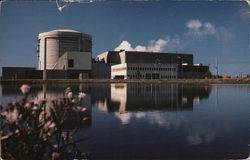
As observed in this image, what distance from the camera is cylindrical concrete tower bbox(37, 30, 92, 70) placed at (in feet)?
494

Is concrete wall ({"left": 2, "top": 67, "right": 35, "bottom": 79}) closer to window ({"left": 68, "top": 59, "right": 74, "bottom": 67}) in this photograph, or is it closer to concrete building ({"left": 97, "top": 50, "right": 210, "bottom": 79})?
window ({"left": 68, "top": 59, "right": 74, "bottom": 67})

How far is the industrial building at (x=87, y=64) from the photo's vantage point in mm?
128075

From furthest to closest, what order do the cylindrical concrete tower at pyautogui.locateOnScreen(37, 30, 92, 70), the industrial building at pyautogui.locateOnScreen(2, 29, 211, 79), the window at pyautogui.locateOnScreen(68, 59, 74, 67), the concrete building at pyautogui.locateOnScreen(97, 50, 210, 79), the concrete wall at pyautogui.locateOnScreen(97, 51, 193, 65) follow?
the concrete wall at pyautogui.locateOnScreen(97, 51, 193, 65) < the concrete building at pyautogui.locateOnScreen(97, 50, 210, 79) < the cylindrical concrete tower at pyautogui.locateOnScreen(37, 30, 92, 70) < the industrial building at pyautogui.locateOnScreen(2, 29, 211, 79) < the window at pyautogui.locateOnScreen(68, 59, 74, 67)

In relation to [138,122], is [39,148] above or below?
above

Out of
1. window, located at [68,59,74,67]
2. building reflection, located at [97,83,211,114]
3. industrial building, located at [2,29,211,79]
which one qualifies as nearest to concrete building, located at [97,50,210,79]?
industrial building, located at [2,29,211,79]

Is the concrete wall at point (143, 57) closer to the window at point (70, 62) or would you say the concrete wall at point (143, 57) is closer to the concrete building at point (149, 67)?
the concrete building at point (149, 67)

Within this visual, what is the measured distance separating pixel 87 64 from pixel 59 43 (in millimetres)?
33977

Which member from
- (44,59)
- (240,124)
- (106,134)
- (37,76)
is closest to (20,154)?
(106,134)

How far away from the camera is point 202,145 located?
766 cm

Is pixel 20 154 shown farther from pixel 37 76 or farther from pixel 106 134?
pixel 37 76

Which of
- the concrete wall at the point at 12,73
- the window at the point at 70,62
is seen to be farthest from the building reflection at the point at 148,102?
the concrete wall at the point at 12,73

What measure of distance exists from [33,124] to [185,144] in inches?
212

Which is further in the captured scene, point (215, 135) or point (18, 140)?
point (215, 135)

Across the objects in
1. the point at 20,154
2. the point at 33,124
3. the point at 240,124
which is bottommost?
the point at 240,124
